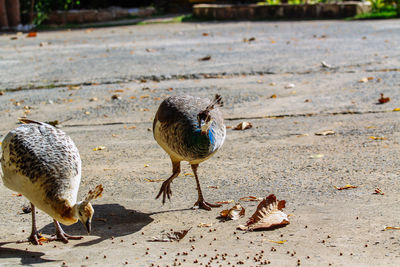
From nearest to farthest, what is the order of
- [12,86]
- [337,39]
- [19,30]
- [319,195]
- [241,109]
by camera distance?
[319,195] → [241,109] → [12,86] → [337,39] → [19,30]

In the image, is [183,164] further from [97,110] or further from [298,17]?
[298,17]

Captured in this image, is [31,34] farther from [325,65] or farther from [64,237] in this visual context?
[64,237]

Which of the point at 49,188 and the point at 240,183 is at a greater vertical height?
the point at 49,188

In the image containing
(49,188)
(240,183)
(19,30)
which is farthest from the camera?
(19,30)

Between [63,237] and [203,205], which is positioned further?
[203,205]

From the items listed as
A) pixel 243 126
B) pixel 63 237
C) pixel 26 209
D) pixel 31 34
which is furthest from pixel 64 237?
pixel 31 34

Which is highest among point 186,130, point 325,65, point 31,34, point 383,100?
point 31,34

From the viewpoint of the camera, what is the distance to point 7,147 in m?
4.48

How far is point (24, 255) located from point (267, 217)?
177 cm

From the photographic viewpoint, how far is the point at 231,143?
673 cm

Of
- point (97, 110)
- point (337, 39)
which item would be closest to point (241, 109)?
point (97, 110)

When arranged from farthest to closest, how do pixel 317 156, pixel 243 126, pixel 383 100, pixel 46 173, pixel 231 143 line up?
1. pixel 383 100
2. pixel 243 126
3. pixel 231 143
4. pixel 317 156
5. pixel 46 173

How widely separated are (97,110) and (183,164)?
96.3 inches

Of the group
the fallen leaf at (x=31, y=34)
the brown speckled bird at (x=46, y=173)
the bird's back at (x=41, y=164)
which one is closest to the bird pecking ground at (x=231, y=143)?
the brown speckled bird at (x=46, y=173)
